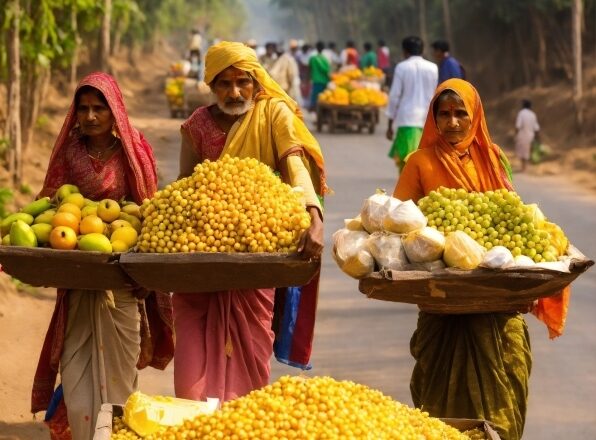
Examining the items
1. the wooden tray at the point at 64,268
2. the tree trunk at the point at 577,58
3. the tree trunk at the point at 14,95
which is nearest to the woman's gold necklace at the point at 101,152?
the wooden tray at the point at 64,268

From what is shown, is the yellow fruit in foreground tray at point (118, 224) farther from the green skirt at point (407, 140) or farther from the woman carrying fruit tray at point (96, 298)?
the green skirt at point (407, 140)

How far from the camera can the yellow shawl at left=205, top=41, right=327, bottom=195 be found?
17.6 ft

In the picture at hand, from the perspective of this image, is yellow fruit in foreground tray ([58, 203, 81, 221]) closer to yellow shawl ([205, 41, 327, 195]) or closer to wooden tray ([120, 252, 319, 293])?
wooden tray ([120, 252, 319, 293])

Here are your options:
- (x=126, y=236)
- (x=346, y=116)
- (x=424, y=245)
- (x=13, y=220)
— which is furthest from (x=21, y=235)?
(x=346, y=116)

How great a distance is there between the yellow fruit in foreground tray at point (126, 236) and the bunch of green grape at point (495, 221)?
1.20 m

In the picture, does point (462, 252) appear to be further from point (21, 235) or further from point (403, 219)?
point (21, 235)

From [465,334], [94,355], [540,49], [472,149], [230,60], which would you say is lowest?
[94,355]

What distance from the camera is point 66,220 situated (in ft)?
15.9

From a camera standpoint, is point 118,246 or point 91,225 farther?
point 91,225

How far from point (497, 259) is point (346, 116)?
18.7 m

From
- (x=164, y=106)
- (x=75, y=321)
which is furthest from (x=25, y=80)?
(x=164, y=106)

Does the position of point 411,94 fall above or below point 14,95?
above

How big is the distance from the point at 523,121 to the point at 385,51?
56.1 feet

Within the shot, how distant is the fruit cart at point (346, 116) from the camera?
73.8 feet
